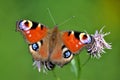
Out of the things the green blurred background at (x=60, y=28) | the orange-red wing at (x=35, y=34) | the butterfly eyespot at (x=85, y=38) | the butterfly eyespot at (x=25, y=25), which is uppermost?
the butterfly eyespot at (x=25, y=25)

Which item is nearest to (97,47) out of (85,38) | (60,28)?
(85,38)

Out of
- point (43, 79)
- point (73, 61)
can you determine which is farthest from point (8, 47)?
point (73, 61)

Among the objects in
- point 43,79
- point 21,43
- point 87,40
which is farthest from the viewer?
point 21,43

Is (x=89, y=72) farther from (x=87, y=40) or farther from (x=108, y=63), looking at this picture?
(x=87, y=40)

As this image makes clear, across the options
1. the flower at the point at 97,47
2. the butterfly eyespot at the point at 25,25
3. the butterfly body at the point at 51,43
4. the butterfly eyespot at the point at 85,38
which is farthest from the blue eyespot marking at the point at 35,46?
the flower at the point at 97,47

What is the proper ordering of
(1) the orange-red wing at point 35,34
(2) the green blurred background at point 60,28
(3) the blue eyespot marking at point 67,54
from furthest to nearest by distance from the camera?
(2) the green blurred background at point 60,28
(1) the orange-red wing at point 35,34
(3) the blue eyespot marking at point 67,54

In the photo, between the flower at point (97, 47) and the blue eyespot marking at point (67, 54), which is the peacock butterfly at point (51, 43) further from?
the flower at point (97, 47)

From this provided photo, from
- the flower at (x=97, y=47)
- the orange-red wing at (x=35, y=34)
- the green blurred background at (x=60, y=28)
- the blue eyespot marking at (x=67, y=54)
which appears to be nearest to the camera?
the blue eyespot marking at (x=67, y=54)
